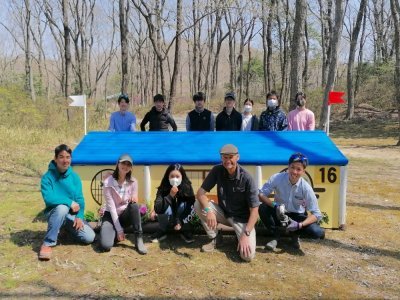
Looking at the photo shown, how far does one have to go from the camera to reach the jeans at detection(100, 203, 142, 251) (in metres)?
4.34

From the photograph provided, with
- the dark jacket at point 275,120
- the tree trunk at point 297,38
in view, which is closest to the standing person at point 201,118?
the dark jacket at point 275,120

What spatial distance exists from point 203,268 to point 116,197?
1.25 metres

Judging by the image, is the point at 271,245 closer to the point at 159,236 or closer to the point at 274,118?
the point at 159,236

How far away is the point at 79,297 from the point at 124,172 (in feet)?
4.76

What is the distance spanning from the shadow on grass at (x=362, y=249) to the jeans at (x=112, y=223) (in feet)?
6.92

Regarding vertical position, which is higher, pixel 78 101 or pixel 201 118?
pixel 78 101

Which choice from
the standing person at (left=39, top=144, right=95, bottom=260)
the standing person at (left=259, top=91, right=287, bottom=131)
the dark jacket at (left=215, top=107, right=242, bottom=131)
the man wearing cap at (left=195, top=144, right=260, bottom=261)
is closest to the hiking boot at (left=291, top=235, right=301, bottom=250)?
the man wearing cap at (left=195, top=144, right=260, bottom=261)

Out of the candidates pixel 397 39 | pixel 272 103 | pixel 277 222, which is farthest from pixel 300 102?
pixel 397 39

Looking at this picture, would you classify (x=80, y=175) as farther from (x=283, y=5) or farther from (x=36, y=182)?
(x=283, y=5)

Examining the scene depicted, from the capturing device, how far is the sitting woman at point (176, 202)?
4.56 meters

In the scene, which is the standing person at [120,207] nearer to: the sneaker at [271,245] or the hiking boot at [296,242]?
the sneaker at [271,245]

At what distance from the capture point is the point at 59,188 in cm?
437

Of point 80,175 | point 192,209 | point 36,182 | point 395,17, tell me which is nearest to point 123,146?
point 80,175

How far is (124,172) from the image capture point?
4.46 meters
